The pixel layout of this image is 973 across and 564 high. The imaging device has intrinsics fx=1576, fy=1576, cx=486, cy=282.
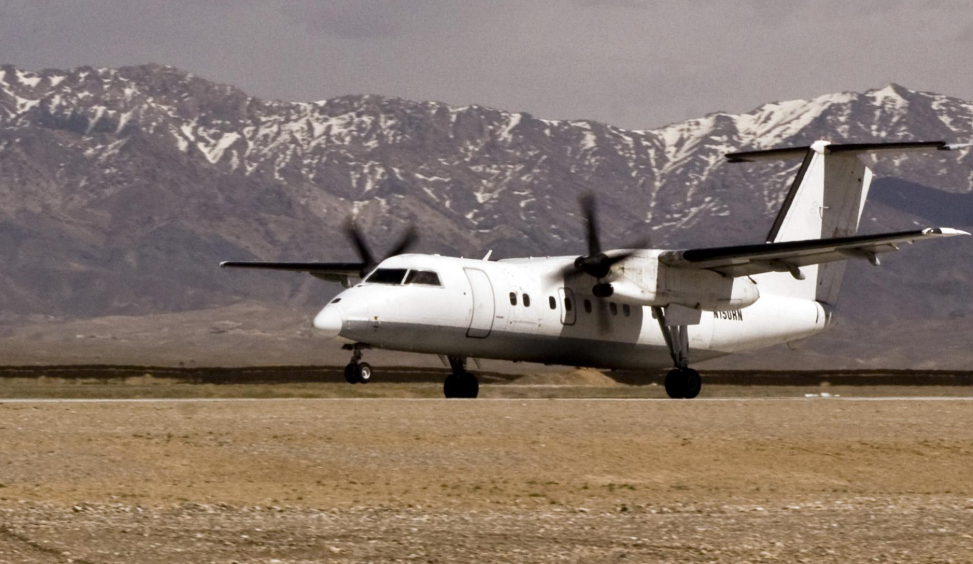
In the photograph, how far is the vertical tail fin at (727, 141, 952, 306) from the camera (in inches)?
1706

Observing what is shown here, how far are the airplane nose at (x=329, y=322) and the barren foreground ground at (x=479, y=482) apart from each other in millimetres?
1836

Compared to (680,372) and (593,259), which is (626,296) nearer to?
(593,259)

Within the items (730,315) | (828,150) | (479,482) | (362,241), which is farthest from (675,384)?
(479,482)

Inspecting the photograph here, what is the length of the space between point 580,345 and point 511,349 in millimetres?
2129

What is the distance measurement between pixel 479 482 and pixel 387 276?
13.6 metres

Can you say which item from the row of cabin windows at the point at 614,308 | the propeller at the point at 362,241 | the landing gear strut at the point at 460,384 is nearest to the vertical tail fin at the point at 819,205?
the row of cabin windows at the point at 614,308

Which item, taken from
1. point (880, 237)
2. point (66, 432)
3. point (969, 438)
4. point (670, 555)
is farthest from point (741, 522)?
point (880, 237)

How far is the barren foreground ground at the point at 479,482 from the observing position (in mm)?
17484

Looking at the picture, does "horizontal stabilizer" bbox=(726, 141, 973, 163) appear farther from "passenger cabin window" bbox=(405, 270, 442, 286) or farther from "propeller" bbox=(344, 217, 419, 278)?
"passenger cabin window" bbox=(405, 270, 442, 286)

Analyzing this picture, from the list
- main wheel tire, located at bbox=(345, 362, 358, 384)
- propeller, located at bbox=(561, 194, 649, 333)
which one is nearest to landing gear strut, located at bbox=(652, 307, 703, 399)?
propeller, located at bbox=(561, 194, 649, 333)

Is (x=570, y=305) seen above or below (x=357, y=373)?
above

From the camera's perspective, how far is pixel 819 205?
1727 inches

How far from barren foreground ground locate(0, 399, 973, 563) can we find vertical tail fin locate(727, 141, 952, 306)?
450 inches

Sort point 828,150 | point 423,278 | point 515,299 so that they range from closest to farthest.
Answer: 1. point 423,278
2. point 515,299
3. point 828,150
